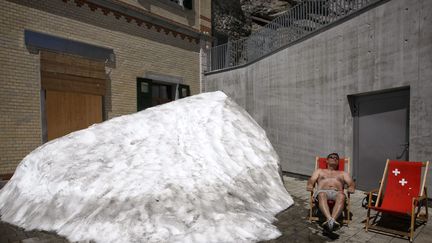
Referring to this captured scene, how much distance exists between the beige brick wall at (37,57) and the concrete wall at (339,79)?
4.28m

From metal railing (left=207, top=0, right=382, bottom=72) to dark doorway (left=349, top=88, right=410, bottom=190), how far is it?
2232mm

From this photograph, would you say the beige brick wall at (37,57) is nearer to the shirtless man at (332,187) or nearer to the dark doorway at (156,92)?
the dark doorway at (156,92)

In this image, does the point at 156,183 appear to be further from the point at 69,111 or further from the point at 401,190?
the point at 69,111

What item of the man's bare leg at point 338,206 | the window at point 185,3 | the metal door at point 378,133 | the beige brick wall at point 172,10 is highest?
the window at point 185,3

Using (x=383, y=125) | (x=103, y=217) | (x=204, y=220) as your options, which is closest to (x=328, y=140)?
(x=383, y=125)

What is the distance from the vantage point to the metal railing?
26.8 ft

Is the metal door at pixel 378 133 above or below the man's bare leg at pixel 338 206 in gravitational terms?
above

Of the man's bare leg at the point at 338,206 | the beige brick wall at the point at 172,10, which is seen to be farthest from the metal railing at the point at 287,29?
the man's bare leg at the point at 338,206

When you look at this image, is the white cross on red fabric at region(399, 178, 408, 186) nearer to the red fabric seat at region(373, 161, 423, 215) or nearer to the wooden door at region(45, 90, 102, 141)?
the red fabric seat at region(373, 161, 423, 215)

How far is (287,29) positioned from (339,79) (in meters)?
3.71

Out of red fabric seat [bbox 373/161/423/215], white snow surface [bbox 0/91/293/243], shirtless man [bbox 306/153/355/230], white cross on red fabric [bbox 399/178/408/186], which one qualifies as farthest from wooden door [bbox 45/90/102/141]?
white cross on red fabric [bbox 399/178/408/186]

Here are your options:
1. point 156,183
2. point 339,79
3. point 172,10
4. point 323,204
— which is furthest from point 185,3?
point 323,204

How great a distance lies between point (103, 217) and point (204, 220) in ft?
5.13

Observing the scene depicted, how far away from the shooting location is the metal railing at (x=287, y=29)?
8.18m
